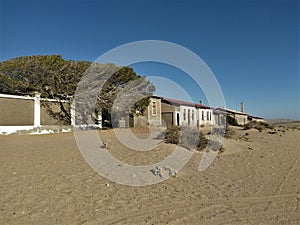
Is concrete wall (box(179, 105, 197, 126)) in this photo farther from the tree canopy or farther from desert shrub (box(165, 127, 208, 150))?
desert shrub (box(165, 127, 208, 150))

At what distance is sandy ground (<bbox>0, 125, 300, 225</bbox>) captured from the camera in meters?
3.94

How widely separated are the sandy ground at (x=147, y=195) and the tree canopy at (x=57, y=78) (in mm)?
9870

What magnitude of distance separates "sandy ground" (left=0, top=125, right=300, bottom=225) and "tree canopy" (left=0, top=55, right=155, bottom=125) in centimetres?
987

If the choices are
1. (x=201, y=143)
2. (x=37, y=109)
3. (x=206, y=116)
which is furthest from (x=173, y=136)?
(x=206, y=116)

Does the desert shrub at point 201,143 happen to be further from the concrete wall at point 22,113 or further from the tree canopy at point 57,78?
the concrete wall at point 22,113

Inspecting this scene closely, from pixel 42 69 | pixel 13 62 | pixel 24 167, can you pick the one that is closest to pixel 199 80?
pixel 24 167

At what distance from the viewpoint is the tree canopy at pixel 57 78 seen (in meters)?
16.7

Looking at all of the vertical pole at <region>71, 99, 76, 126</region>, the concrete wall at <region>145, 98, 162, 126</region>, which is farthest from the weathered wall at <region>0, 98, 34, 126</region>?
the concrete wall at <region>145, 98, 162, 126</region>

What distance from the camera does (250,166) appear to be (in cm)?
804

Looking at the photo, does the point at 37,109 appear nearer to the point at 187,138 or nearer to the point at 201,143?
the point at 187,138

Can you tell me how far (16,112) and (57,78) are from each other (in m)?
3.78

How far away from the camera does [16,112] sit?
15.7 metres

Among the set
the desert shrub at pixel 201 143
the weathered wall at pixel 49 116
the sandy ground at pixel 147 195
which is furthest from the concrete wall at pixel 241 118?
the sandy ground at pixel 147 195

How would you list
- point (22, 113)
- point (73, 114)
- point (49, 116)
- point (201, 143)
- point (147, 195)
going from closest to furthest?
point (147, 195)
point (201, 143)
point (22, 113)
point (49, 116)
point (73, 114)
